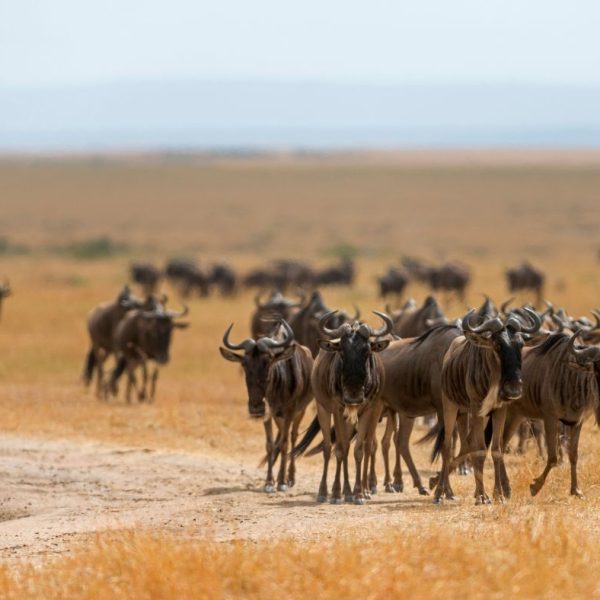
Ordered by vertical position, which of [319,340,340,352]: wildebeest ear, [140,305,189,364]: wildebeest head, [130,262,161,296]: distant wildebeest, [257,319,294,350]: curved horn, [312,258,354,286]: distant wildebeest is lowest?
[140,305,189,364]: wildebeest head

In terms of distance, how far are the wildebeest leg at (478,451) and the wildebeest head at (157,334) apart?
9.84 m

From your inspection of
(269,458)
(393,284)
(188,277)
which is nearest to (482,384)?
(269,458)

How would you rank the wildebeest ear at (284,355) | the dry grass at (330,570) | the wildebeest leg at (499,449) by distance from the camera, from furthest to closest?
1. the wildebeest ear at (284,355)
2. the wildebeest leg at (499,449)
3. the dry grass at (330,570)

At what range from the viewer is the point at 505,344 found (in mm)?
10234

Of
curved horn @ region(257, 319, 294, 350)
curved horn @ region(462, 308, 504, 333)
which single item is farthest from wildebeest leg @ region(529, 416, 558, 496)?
curved horn @ region(257, 319, 294, 350)

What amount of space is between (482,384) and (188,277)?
108 feet

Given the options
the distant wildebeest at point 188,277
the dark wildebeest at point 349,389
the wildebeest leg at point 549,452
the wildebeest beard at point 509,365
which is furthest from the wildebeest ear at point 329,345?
the distant wildebeest at point 188,277

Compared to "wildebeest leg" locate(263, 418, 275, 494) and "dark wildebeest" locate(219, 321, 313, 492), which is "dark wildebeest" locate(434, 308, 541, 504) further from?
"wildebeest leg" locate(263, 418, 275, 494)

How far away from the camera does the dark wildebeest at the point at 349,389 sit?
11.0m

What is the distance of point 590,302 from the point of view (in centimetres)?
3353

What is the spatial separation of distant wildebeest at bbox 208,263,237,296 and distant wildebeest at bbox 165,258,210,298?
29 centimetres

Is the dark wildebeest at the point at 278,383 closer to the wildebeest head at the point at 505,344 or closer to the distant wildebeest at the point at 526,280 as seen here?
the wildebeest head at the point at 505,344

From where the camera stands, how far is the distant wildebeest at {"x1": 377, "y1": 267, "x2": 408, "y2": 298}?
3800 cm

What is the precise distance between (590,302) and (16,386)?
1693 cm
